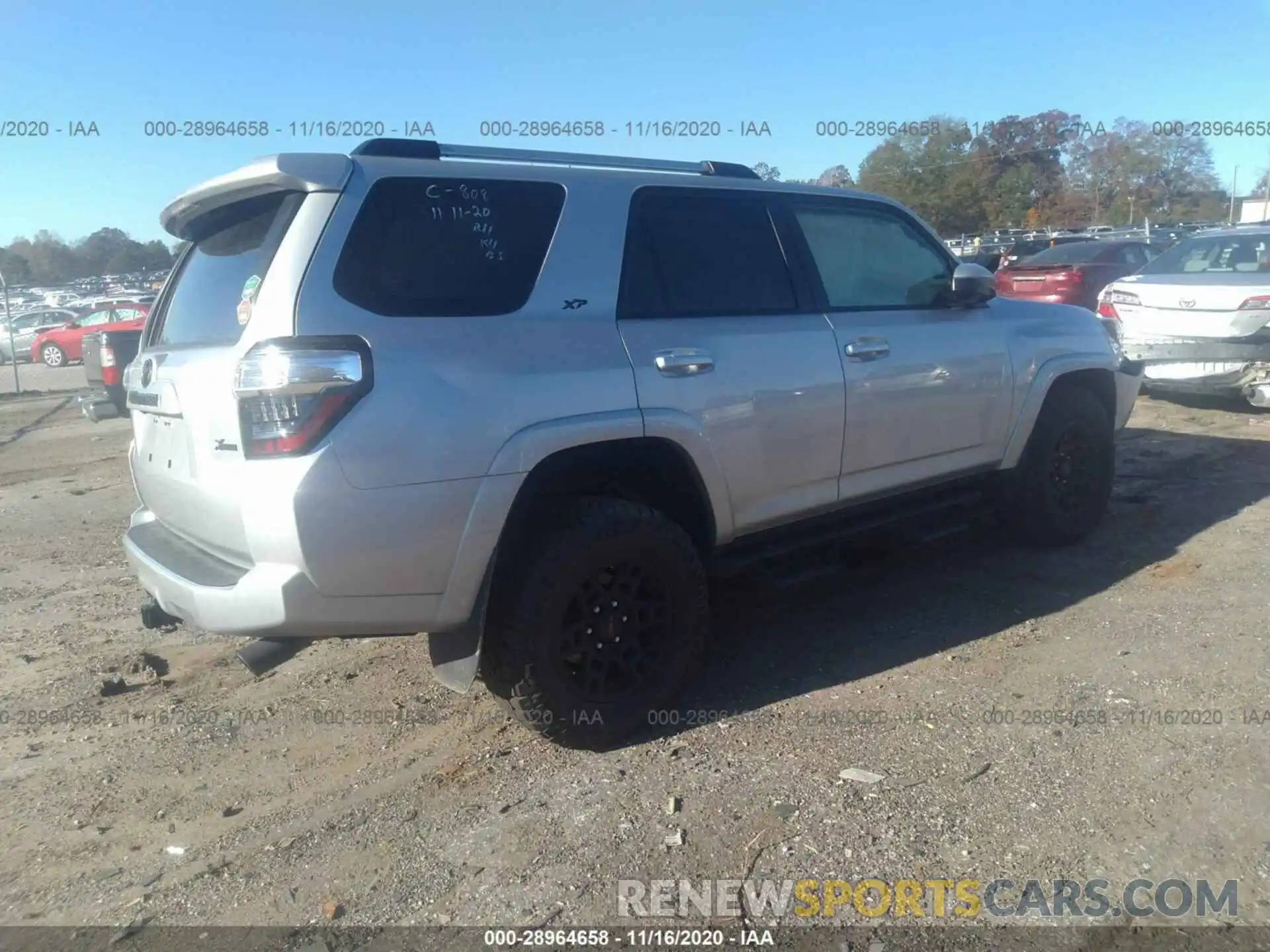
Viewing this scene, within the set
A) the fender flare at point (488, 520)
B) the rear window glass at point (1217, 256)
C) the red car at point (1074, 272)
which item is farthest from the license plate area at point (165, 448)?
the red car at point (1074, 272)

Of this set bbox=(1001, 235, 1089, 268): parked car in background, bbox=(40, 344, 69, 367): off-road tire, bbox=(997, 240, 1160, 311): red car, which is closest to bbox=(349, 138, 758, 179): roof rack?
bbox=(997, 240, 1160, 311): red car

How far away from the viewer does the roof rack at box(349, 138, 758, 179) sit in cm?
324

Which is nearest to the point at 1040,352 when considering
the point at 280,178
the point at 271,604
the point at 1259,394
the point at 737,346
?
the point at 737,346

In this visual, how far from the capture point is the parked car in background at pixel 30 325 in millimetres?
23031

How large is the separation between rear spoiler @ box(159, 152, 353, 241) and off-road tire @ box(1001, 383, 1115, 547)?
3.58 m

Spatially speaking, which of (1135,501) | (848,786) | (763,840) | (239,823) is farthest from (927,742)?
(1135,501)

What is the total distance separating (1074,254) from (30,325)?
23.7m

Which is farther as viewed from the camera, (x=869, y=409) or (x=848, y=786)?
(x=869, y=409)

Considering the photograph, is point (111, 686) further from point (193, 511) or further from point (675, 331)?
point (675, 331)

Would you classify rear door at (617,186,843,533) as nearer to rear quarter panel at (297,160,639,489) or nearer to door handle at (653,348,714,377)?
door handle at (653,348,714,377)

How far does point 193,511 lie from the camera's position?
3.14 m

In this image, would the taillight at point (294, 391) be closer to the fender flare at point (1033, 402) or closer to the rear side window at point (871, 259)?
Answer: the rear side window at point (871, 259)

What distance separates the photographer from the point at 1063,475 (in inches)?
207

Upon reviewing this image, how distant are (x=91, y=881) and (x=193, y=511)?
43.9 inches
